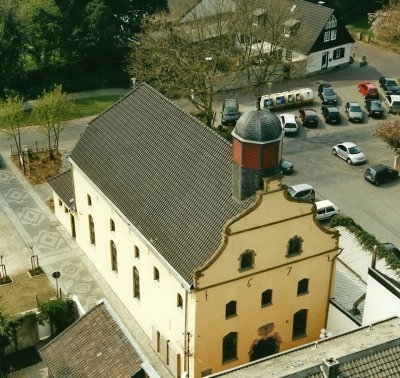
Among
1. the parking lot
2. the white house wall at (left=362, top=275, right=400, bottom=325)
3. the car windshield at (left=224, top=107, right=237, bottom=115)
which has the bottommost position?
the parking lot

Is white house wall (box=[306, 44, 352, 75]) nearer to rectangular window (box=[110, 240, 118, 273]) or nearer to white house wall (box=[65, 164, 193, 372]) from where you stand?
white house wall (box=[65, 164, 193, 372])

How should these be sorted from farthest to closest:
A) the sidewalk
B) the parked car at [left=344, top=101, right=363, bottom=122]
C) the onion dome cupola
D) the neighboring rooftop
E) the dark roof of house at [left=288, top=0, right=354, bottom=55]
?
1. the dark roof of house at [left=288, top=0, right=354, bottom=55]
2. the parked car at [left=344, top=101, right=363, bottom=122]
3. the sidewalk
4. the onion dome cupola
5. the neighboring rooftop

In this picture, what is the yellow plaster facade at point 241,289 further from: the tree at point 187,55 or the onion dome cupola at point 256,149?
the tree at point 187,55

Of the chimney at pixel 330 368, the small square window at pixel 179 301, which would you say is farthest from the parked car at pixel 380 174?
the chimney at pixel 330 368

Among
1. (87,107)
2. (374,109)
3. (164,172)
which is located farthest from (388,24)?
(164,172)

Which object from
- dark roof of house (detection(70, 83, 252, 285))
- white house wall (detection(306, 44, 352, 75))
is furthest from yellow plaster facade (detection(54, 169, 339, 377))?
white house wall (detection(306, 44, 352, 75))

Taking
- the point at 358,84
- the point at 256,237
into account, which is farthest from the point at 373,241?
the point at 358,84

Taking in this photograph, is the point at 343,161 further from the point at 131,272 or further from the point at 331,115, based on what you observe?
the point at 131,272
